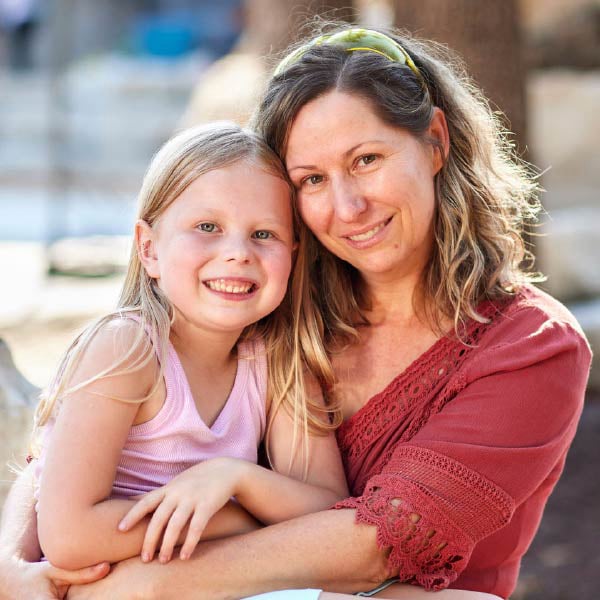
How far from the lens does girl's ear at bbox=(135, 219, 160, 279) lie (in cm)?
259

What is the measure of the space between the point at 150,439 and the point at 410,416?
2.12 ft

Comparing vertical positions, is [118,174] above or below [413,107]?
below

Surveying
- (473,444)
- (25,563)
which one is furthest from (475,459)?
(25,563)

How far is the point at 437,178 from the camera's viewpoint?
8.98 feet

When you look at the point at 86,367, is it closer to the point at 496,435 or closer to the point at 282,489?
the point at 282,489

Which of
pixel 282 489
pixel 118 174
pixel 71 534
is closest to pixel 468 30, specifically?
pixel 282 489

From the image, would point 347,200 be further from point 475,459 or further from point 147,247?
point 475,459

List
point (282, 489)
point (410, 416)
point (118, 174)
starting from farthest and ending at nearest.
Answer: point (118, 174), point (410, 416), point (282, 489)

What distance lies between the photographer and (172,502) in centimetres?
224

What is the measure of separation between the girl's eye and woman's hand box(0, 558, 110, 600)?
86 centimetres

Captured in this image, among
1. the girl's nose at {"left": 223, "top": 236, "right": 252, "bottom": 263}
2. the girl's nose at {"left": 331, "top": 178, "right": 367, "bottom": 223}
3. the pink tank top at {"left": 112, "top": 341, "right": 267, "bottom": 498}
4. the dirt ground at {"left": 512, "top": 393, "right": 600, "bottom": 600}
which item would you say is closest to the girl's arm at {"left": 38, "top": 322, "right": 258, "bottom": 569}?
the pink tank top at {"left": 112, "top": 341, "right": 267, "bottom": 498}

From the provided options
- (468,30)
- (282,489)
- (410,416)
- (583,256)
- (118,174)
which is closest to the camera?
(282,489)

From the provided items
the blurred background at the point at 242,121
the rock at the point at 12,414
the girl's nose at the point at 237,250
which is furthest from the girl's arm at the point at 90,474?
the rock at the point at 12,414

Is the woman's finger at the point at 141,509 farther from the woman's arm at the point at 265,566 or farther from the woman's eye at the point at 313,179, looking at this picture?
the woman's eye at the point at 313,179
